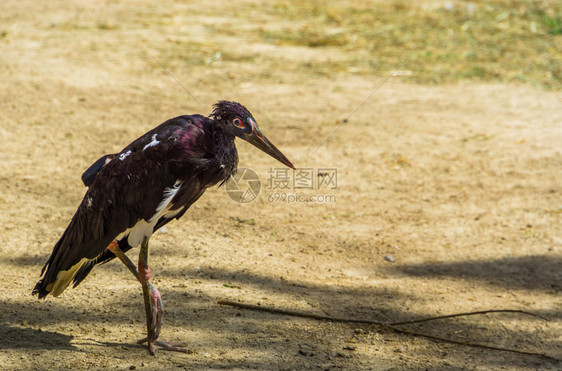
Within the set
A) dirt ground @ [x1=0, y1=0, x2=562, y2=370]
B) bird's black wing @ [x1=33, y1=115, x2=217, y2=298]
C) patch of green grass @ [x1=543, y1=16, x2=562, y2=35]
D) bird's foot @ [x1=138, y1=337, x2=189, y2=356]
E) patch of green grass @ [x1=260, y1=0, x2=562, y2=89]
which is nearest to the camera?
bird's black wing @ [x1=33, y1=115, x2=217, y2=298]

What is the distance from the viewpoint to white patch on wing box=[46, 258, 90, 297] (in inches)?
150

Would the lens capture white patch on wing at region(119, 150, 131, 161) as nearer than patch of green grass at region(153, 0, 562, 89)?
Yes

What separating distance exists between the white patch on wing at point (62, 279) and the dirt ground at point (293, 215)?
262mm

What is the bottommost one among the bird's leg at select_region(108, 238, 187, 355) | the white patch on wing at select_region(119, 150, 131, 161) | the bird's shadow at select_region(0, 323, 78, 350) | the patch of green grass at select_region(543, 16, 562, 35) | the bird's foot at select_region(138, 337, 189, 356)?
the bird's foot at select_region(138, 337, 189, 356)

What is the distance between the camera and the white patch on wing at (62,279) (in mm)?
3799

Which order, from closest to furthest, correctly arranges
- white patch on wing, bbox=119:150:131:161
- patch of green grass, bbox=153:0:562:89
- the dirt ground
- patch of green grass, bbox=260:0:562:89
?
1. white patch on wing, bbox=119:150:131:161
2. the dirt ground
3. patch of green grass, bbox=153:0:562:89
4. patch of green grass, bbox=260:0:562:89

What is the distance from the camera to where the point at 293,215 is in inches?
228

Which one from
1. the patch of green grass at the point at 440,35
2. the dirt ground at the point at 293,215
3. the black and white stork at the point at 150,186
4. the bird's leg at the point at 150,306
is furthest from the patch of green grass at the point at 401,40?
the bird's leg at the point at 150,306

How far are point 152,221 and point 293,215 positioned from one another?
7.47 feet

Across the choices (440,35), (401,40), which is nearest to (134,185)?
(401,40)

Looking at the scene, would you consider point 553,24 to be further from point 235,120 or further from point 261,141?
point 235,120

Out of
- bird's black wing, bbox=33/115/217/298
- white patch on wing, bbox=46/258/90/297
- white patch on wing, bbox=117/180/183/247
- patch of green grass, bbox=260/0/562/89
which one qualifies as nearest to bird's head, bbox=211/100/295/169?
bird's black wing, bbox=33/115/217/298

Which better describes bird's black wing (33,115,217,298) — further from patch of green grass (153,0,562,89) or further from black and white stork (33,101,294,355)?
patch of green grass (153,0,562,89)

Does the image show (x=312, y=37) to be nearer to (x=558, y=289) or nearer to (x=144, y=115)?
(x=144, y=115)
